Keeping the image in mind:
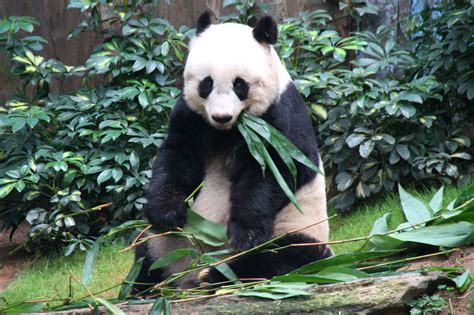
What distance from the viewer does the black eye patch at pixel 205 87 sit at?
4777 millimetres

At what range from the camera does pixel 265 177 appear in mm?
4852

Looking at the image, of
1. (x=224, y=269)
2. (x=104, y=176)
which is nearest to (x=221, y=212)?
(x=224, y=269)

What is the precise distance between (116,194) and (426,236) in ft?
11.9

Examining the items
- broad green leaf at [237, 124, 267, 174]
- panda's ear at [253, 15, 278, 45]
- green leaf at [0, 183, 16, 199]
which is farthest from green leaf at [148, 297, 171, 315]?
green leaf at [0, 183, 16, 199]

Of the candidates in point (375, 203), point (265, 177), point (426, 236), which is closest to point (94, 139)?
point (375, 203)

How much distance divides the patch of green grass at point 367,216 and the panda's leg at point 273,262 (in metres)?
1.36

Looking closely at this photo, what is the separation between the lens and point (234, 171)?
16.5ft

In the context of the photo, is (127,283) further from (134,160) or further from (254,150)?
(134,160)

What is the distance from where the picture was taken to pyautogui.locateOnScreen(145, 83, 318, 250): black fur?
4781 mm

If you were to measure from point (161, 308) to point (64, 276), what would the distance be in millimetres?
3370

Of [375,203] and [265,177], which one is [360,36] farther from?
[265,177]

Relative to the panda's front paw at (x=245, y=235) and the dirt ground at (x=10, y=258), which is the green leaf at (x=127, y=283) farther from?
the dirt ground at (x=10, y=258)

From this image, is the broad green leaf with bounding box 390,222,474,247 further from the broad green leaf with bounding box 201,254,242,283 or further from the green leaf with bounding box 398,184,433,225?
the broad green leaf with bounding box 201,254,242,283

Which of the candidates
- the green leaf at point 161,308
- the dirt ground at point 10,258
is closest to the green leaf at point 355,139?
the dirt ground at point 10,258
